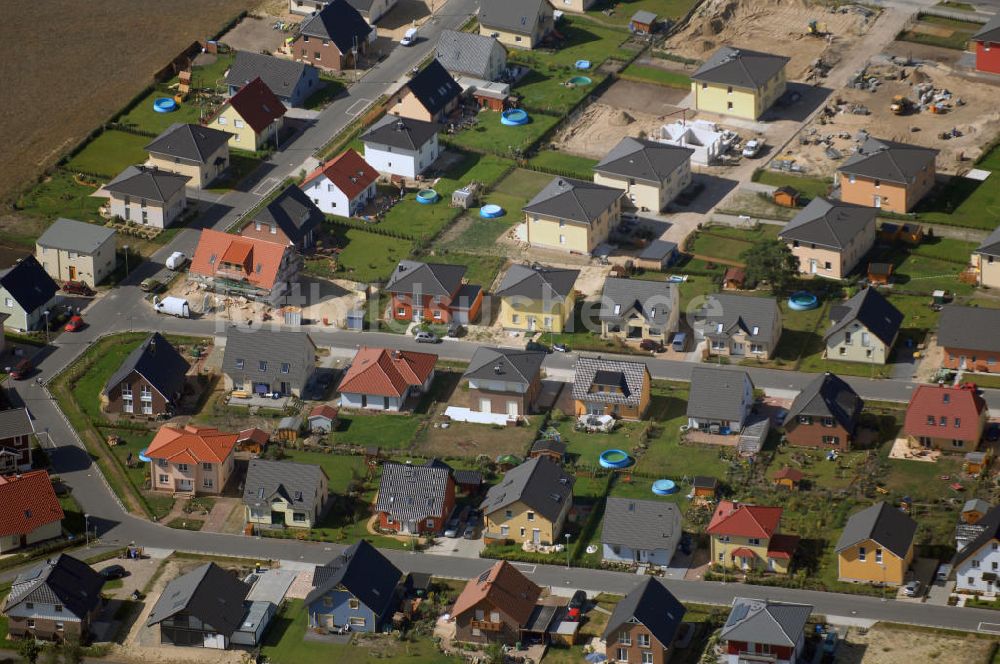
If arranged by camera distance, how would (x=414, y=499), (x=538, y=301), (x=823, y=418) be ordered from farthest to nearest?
(x=538, y=301), (x=823, y=418), (x=414, y=499)

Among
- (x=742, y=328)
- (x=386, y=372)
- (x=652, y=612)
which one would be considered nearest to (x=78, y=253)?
(x=386, y=372)

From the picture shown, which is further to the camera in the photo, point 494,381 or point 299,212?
point 299,212

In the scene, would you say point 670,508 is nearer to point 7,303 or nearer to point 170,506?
point 170,506

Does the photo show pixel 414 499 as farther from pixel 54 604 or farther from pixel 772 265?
pixel 772 265

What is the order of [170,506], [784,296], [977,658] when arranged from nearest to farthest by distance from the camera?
[977,658] → [170,506] → [784,296]

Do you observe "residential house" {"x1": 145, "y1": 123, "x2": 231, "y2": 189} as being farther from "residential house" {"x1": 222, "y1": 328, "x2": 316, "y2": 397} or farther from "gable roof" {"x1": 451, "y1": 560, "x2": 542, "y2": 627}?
"gable roof" {"x1": 451, "y1": 560, "x2": 542, "y2": 627}

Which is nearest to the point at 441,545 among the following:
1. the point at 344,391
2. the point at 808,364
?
the point at 344,391

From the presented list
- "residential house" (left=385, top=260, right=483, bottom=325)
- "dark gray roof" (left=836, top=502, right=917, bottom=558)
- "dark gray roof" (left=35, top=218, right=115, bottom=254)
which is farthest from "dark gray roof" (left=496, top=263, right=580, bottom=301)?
"dark gray roof" (left=836, top=502, right=917, bottom=558)
